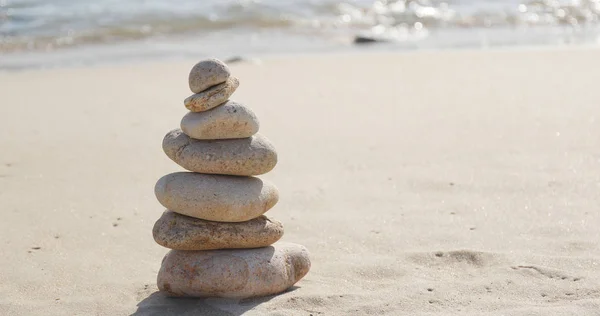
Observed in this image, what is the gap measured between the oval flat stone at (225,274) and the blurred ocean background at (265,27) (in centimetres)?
890

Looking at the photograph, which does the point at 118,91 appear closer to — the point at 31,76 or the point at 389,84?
the point at 31,76

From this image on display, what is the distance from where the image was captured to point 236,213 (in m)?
4.69

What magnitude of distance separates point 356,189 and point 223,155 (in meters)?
2.12

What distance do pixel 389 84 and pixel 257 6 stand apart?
31.8 feet

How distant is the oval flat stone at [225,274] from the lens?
4652 mm

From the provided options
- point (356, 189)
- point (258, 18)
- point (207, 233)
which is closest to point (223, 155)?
point (207, 233)

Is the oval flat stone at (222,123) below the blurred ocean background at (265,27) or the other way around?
below

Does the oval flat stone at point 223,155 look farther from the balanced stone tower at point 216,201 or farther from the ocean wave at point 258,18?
the ocean wave at point 258,18

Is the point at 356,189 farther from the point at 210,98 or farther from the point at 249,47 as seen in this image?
the point at 249,47

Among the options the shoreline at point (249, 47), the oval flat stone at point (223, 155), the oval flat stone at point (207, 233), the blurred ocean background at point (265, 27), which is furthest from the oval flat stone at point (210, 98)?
the blurred ocean background at point (265, 27)

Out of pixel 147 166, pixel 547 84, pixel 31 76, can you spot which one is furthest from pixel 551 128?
pixel 31 76

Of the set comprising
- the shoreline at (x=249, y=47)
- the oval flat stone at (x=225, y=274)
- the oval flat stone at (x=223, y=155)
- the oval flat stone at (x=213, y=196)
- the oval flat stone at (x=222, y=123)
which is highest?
the shoreline at (x=249, y=47)

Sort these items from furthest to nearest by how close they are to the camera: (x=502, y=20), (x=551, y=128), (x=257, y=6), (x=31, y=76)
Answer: (x=257, y=6) < (x=502, y=20) < (x=31, y=76) < (x=551, y=128)

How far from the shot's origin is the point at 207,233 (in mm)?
4699
